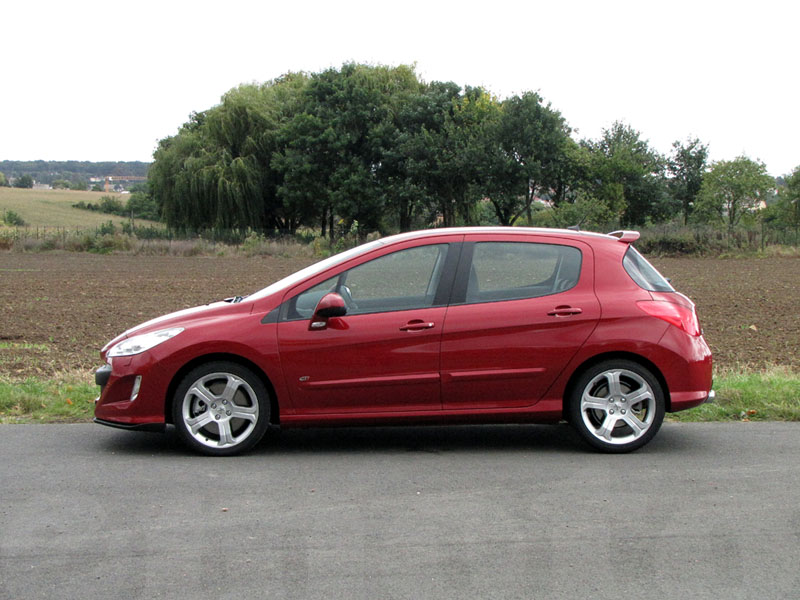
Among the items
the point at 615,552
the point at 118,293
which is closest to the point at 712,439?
the point at 615,552

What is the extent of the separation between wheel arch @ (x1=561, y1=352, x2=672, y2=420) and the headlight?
279cm

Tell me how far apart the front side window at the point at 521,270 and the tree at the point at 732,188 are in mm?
70178

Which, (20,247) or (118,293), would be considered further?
(20,247)

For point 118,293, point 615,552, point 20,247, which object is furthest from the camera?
point 20,247

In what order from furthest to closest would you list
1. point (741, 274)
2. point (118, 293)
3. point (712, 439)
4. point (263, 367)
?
1. point (741, 274)
2. point (118, 293)
3. point (712, 439)
4. point (263, 367)

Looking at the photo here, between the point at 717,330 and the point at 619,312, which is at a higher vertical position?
the point at 619,312

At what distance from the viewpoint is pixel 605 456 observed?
21.7ft

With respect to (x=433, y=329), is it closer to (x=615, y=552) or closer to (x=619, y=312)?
(x=619, y=312)

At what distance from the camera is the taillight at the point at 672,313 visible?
675 centimetres

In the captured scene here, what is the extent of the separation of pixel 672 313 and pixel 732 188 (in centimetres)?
7167

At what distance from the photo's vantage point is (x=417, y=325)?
21.8 ft

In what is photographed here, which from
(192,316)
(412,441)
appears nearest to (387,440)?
(412,441)

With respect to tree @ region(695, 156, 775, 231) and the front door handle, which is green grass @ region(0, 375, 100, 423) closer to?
the front door handle

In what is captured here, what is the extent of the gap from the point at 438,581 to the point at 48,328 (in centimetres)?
1367
